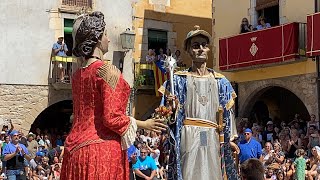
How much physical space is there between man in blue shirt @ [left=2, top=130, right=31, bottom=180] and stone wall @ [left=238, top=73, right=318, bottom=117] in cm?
805

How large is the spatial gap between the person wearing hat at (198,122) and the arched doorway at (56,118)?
16010 mm

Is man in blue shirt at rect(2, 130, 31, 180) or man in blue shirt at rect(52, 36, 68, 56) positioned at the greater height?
man in blue shirt at rect(52, 36, 68, 56)

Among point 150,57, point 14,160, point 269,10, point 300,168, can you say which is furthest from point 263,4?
point 14,160

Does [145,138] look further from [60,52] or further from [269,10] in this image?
[269,10]

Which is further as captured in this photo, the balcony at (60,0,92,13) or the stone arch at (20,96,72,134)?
the balcony at (60,0,92,13)

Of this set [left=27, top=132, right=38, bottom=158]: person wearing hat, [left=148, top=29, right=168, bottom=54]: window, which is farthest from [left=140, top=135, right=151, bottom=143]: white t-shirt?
[left=148, top=29, right=168, bottom=54]: window

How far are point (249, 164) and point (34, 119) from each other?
1590cm

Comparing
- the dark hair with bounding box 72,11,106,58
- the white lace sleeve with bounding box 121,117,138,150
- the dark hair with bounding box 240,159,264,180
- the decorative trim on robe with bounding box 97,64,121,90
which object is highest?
the dark hair with bounding box 72,11,106,58

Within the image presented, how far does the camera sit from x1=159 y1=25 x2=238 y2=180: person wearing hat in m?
6.52

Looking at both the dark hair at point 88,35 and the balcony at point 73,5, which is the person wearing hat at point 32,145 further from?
the dark hair at point 88,35

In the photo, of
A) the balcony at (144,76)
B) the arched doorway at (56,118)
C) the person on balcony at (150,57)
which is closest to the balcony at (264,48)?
the person on balcony at (150,57)

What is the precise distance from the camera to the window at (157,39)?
2336cm

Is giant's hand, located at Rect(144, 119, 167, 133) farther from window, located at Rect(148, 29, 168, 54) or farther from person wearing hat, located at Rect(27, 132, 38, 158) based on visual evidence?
window, located at Rect(148, 29, 168, 54)

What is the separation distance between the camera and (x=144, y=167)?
45.8 feet
